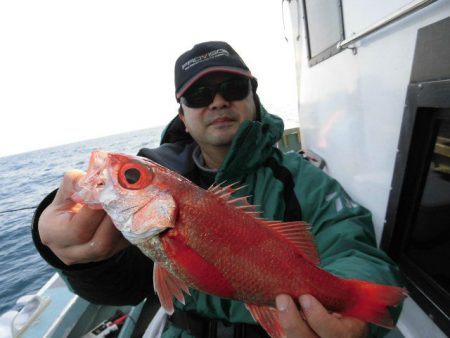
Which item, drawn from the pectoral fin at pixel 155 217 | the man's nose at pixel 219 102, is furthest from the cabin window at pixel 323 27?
the pectoral fin at pixel 155 217

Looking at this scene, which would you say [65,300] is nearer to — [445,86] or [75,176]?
[75,176]

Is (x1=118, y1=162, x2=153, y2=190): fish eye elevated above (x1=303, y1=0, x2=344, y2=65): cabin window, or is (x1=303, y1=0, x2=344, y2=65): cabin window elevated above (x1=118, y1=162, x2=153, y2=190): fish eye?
(x1=303, y1=0, x2=344, y2=65): cabin window

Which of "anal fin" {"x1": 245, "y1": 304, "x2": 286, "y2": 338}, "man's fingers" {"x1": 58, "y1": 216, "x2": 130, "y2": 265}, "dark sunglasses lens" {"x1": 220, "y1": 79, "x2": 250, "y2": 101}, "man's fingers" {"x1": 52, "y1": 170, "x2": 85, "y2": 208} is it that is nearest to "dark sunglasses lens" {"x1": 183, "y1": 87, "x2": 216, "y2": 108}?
"dark sunglasses lens" {"x1": 220, "y1": 79, "x2": 250, "y2": 101}

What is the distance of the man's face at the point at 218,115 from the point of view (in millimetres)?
2506

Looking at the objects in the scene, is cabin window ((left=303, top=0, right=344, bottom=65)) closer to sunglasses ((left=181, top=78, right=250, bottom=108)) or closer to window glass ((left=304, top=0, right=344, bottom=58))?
window glass ((left=304, top=0, right=344, bottom=58))

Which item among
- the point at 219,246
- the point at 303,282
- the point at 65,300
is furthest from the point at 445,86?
the point at 65,300

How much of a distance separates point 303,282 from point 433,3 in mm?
1885

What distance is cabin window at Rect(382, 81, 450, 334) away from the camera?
6.91 ft

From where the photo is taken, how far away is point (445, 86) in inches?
70.1

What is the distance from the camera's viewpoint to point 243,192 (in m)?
2.44

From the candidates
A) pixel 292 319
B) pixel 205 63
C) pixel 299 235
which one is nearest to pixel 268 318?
pixel 292 319

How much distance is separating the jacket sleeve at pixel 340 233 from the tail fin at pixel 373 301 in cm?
29

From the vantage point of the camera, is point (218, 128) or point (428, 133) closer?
point (428, 133)

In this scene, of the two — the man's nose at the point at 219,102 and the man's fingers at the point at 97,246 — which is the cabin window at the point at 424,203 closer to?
the man's nose at the point at 219,102
